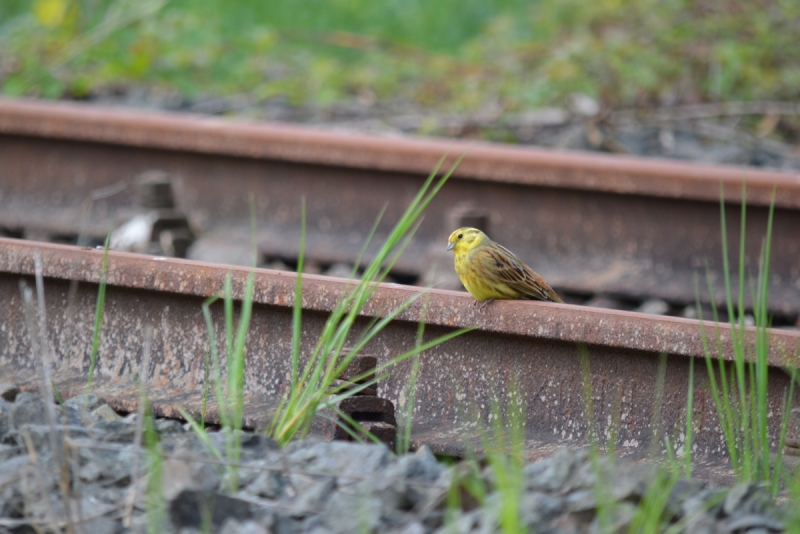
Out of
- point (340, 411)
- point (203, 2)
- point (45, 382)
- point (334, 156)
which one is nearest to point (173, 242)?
point (334, 156)

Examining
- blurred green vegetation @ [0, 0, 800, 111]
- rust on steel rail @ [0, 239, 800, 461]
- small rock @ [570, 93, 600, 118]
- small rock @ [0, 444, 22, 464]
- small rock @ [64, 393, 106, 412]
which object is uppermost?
blurred green vegetation @ [0, 0, 800, 111]

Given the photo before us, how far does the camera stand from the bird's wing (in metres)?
3.98

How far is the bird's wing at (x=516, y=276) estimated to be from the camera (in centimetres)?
398

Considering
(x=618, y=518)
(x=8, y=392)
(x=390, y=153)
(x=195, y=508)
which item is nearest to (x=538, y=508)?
(x=618, y=518)

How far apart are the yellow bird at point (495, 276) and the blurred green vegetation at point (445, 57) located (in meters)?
4.35

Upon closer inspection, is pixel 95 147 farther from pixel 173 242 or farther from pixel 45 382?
pixel 45 382

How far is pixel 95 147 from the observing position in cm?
696

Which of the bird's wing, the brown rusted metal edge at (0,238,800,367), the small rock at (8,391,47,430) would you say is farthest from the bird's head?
the small rock at (8,391,47,430)

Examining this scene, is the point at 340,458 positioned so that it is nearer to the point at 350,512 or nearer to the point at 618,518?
the point at 350,512

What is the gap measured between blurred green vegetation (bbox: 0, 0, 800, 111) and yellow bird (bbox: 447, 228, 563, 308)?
4353 mm

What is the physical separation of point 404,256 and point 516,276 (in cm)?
206

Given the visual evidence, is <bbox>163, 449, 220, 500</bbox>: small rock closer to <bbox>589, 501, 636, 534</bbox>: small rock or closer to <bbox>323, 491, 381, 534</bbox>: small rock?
<bbox>323, 491, 381, 534</bbox>: small rock

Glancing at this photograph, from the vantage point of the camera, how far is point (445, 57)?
1029 centimetres

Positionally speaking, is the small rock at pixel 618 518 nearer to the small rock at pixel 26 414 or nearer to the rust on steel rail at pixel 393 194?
the small rock at pixel 26 414
